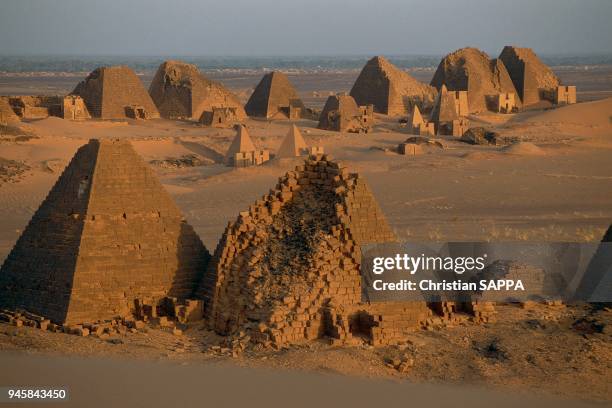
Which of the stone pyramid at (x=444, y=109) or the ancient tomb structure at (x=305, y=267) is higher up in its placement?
the ancient tomb structure at (x=305, y=267)

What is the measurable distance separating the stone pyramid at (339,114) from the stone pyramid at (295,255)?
28.3 meters

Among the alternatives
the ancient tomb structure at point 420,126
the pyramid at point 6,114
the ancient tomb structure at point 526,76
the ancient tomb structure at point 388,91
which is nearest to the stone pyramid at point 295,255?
the pyramid at point 6,114

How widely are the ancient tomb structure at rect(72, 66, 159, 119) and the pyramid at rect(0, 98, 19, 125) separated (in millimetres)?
3312

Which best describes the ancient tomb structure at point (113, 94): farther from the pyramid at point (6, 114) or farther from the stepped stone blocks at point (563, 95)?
the stepped stone blocks at point (563, 95)

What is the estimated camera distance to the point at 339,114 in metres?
38.9

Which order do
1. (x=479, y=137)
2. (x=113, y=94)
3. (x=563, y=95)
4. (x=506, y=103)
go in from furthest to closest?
1. (x=563, y=95)
2. (x=506, y=103)
3. (x=113, y=94)
4. (x=479, y=137)

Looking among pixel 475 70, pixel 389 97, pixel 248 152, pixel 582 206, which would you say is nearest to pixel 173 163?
pixel 248 152

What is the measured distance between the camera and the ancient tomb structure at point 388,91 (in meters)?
44.9

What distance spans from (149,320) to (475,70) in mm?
39742

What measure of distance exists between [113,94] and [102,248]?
29753 millimetres

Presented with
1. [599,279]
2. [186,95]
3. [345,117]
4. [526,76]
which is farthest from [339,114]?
[599,279]

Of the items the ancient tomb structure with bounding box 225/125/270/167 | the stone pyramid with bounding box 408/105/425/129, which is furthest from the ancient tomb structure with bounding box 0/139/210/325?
the stone pyramid with bounding box 408/105/425/129

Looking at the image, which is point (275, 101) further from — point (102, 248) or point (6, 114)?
point (102, 248)

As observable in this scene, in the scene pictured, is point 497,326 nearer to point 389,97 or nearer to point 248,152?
point 248,152
